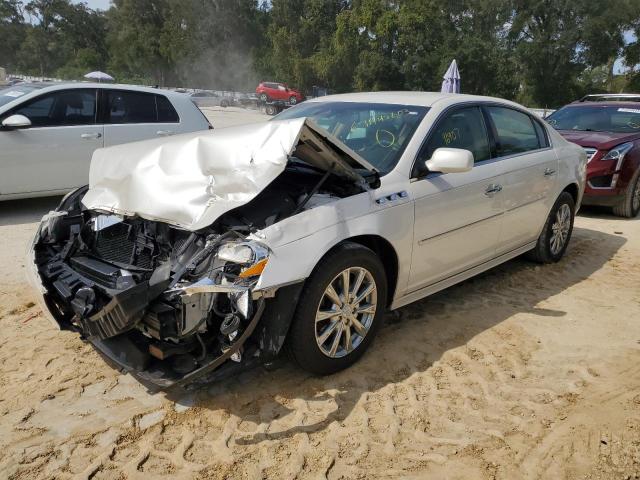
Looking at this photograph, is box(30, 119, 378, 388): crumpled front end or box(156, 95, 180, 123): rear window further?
box(156, 95, 180, 123): rear window

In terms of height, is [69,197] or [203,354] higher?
[69,197]

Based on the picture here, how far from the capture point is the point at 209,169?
3033 mm

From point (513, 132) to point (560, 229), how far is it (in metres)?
1.33

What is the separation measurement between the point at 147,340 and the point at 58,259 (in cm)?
88

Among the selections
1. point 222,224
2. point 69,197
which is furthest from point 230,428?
point 69,197

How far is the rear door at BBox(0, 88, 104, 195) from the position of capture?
6234 mm

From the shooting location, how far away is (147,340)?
9.27 feet

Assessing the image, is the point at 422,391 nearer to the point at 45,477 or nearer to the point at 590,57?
the point at 45,477

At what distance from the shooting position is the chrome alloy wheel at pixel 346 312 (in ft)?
9.93

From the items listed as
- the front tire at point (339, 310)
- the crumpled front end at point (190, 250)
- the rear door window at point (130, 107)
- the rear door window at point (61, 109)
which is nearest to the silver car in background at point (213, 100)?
the rear door window at point (130, 107)

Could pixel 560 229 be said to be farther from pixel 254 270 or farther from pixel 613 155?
pixel 254 270

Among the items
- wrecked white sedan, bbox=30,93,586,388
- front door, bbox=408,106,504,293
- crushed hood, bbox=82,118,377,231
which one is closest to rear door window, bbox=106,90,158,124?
wrecked white sedan, bbox=30,93,586,388

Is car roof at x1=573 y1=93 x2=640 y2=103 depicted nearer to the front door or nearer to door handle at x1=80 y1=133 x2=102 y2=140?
the front door

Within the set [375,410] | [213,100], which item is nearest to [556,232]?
[375,410]
